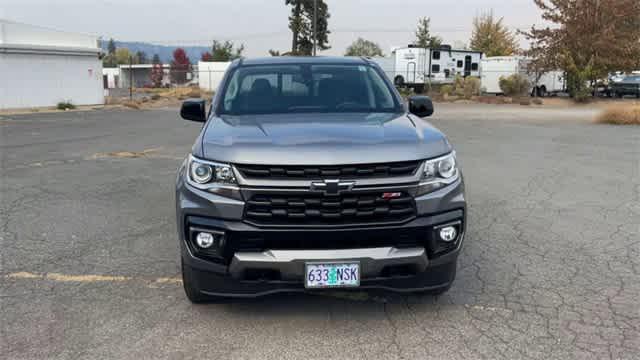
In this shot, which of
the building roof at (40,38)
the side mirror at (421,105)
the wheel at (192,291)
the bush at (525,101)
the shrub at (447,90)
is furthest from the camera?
the shrub at (447,90)

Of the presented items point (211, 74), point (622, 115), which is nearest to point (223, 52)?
point (211, 74)

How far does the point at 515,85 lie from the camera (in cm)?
3422

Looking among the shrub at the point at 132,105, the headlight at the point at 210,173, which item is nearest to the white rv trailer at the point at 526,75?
the shrub at the point at 132,105

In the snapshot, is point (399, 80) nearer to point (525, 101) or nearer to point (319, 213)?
point (525, 101)

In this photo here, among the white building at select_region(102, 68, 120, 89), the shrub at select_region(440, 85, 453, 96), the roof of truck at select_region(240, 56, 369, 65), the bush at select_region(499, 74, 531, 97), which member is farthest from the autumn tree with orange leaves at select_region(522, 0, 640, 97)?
the white building at select_region(102, 68, 120, 89)

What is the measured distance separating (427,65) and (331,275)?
36.9 m

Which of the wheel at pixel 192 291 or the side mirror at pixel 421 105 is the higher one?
the side mirror at pixel 421 105

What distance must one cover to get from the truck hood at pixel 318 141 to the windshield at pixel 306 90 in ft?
1.72

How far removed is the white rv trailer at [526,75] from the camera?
36.0m

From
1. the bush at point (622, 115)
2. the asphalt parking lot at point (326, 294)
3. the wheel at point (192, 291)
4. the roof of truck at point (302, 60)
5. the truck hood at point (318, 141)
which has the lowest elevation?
the asphalt parking lot at point (326, 294)

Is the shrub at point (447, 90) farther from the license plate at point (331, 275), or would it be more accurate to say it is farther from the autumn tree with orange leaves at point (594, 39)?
the license plate at point (331, 275)

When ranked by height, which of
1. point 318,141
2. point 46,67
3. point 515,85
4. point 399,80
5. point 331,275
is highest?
point 46,67

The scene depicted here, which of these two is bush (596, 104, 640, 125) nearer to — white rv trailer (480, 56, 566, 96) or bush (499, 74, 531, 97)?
bush (499, 74, 531, 97)

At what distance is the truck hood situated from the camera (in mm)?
3309
